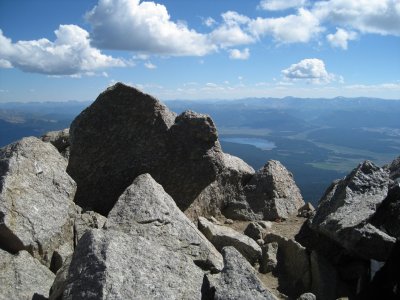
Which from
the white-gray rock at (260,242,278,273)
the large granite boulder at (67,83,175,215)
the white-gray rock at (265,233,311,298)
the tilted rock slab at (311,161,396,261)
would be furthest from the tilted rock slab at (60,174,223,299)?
the tilted rock slab at (311,161,396,261)

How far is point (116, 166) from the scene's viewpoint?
17422mm

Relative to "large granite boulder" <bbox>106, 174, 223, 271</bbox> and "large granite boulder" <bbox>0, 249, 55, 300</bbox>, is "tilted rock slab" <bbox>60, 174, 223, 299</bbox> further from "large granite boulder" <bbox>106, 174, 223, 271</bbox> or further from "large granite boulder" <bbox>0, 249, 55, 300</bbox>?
"large granite boulder" <bbox>0, 249, 55, 300</bbox>

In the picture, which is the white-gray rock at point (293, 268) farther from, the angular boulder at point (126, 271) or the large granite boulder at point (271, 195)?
the large granite boulder at point (271, 195)

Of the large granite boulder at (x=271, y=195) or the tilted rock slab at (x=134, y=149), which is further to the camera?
the large granite boulder at (x=271, y=195)

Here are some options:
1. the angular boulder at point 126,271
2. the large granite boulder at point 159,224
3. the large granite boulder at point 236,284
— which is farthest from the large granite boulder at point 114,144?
the large granite boulder at point 236,284

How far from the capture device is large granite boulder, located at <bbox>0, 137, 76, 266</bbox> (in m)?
12.1

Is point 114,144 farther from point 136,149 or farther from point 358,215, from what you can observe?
point 358,215

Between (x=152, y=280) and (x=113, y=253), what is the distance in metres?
1.13

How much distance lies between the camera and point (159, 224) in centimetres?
1255

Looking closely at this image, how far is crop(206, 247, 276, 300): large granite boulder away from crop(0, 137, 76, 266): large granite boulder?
6.06 metres

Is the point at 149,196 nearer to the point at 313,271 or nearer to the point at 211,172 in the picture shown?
the point at 211,172

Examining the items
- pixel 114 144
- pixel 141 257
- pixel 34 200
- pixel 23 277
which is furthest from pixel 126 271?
pixel 114 144

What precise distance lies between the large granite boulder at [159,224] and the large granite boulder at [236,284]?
8.95 feet

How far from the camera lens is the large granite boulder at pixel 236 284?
8.52 metres
